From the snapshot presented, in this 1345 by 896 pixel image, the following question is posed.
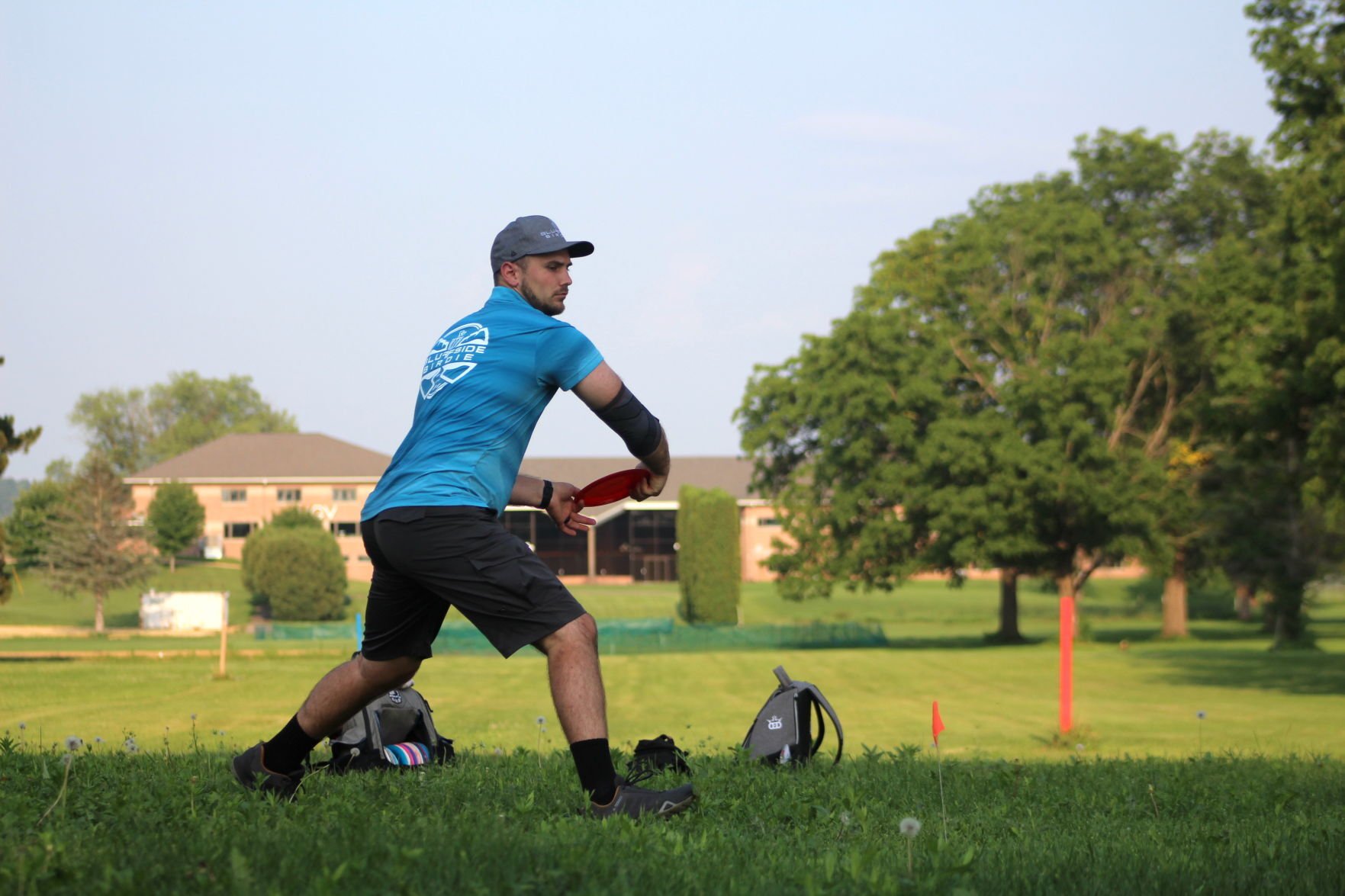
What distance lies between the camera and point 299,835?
357cm

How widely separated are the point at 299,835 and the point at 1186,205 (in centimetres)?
4616

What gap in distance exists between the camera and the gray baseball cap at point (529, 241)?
4656mm

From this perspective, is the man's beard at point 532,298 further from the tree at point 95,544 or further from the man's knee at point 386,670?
the tree at point 95,544

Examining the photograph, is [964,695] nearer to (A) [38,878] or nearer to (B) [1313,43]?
(B) [1313,43]

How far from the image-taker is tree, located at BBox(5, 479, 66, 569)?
66688 millimetres

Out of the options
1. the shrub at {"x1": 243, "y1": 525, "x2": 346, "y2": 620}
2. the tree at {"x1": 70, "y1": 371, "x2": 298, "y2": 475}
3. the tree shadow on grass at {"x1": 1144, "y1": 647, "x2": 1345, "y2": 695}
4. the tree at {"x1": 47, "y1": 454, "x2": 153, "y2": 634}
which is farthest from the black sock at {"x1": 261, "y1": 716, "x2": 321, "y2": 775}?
the tree at {"x1": 70, "y1": 371, "x2": 298, "y2": 475}

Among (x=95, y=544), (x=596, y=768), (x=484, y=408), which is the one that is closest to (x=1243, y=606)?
(x=95, y=544)

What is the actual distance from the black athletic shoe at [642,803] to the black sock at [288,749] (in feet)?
3.79

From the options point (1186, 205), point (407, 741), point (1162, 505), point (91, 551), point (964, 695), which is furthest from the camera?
point (91, 551)

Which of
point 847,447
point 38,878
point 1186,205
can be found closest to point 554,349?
point 38,878

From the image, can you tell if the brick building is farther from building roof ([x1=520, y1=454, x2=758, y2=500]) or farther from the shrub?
the shrub

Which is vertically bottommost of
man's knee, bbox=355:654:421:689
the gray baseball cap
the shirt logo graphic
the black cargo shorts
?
man's knee, bbox=355:654:421:689

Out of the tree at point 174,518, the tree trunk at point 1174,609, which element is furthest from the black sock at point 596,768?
the tree at point 174,518

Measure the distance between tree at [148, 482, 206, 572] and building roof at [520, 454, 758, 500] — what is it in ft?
72.3
